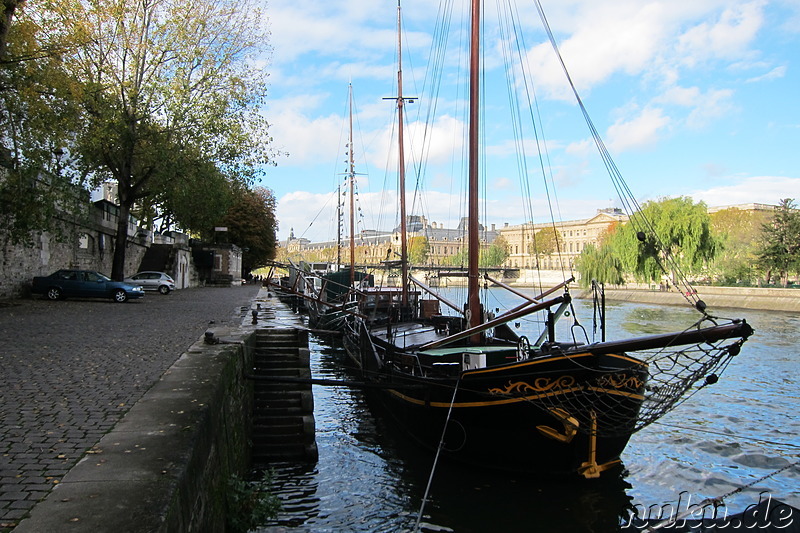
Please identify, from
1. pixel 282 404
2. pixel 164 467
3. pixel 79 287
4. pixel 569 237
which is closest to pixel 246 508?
pixel 164 467

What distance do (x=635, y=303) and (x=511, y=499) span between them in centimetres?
5072

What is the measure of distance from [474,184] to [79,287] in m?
17.3

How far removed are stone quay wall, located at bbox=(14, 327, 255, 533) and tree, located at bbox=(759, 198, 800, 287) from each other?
59.8m

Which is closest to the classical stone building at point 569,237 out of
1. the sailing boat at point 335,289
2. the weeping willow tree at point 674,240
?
the weeping willow tree at point 674,240

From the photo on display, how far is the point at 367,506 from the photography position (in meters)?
9.24

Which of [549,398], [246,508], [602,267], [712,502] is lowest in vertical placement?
[712,502]

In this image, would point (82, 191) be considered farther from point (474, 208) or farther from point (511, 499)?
point (511, 499)

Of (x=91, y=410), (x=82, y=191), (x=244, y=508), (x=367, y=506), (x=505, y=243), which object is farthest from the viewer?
(x=505, y=243)

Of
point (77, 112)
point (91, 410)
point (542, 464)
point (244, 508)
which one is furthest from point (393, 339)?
point (77, 112)

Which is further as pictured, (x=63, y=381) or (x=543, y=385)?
(x=543, y=385)

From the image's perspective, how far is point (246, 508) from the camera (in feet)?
25.2

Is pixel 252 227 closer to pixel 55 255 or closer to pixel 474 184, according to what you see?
pixel 55 255

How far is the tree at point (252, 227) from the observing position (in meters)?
66.6

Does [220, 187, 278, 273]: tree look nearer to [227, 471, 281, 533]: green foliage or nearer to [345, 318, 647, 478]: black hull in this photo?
[345, 318, 647, 478]: black hull
